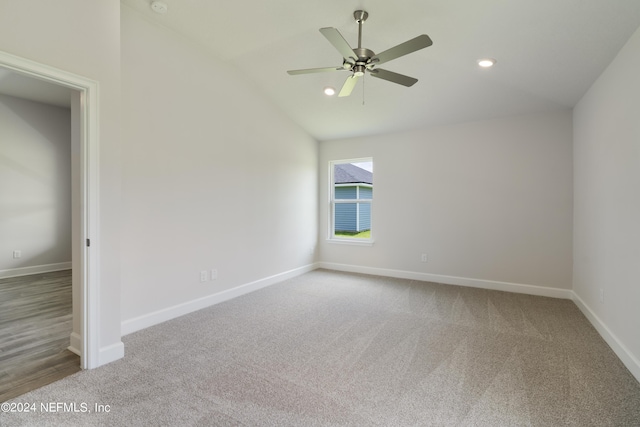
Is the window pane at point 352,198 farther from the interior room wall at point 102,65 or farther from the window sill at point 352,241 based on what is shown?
the interior room wall at point 102,65

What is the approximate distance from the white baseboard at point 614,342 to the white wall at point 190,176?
12.5 ft

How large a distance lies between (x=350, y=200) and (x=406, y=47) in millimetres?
3623

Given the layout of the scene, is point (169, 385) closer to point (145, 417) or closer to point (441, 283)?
point (145, 417)

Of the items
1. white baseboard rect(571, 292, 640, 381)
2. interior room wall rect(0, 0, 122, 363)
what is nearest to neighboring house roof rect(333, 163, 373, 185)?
white baseboard rect(571, 292, 640, 381)

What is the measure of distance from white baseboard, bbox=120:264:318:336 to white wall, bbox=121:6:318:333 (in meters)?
0.01

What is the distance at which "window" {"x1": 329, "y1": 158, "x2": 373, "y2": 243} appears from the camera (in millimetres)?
5664

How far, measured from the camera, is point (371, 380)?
218 cm

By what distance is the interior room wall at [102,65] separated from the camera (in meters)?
2.06

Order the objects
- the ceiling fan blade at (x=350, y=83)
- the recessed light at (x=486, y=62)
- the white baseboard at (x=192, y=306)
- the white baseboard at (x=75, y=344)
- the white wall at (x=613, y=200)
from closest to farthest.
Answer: the white wall at (x=613, y=200) < the white baseboard at (x=75, y=344) < the ceiling fan blade at (x=350, y=83) < the white baseboard at (x=192, y=306) < the recessed light at (x=486, y=62)

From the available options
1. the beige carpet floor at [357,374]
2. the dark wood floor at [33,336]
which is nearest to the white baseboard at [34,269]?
the dark wood floor at [33,336]

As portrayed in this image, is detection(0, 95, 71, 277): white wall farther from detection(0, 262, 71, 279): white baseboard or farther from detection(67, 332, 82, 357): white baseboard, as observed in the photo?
detection(67, 332, 82, 357): white baseboard

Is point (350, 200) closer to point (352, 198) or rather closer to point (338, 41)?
point (352, 198)

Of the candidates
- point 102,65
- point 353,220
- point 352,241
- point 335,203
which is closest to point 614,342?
point 352,241

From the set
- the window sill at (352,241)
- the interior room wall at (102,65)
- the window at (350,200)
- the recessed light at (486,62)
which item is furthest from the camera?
the window at (350,200)
